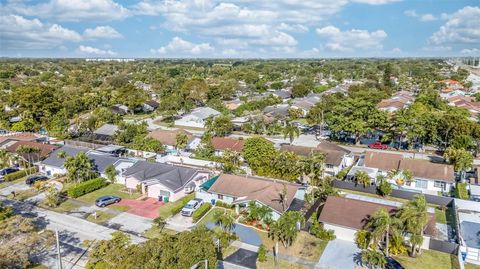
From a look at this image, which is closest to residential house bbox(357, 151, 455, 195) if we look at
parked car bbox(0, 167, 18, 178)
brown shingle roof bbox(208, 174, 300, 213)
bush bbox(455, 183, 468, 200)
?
bush bbox(455, 183, 468, 200)

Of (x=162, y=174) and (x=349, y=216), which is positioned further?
(x=162, y=174)

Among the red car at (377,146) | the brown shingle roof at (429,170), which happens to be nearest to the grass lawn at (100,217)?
the brown shingle roof at (429,170)

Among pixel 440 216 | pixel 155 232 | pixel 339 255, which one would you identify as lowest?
pixel 155 232

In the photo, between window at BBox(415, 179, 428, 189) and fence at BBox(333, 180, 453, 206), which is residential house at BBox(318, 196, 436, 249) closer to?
fence at BBox(333, 180, 453, 206)

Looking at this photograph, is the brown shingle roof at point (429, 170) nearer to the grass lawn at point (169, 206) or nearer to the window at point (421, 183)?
the window at point (421, 183)

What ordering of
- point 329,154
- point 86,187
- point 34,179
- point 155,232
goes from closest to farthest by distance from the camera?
point 155,232 → point 86,187 → point 34,179 → point 329,154

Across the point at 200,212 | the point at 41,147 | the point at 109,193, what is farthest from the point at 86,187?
the point at 41,147

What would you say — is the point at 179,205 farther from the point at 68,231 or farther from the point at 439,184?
A: the point at 439,184

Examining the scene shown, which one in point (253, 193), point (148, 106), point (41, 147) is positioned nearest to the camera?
point (253, 193)

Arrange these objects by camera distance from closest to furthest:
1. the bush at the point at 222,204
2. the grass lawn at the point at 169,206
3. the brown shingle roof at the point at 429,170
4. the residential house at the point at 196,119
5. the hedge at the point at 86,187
A: the grass lawn at the point at 169,206
the bush at the point at 222,204
the hedge at the point at 86,187
the brown shingle roof at the point at 429,170
the residential house at the point at 196,119
